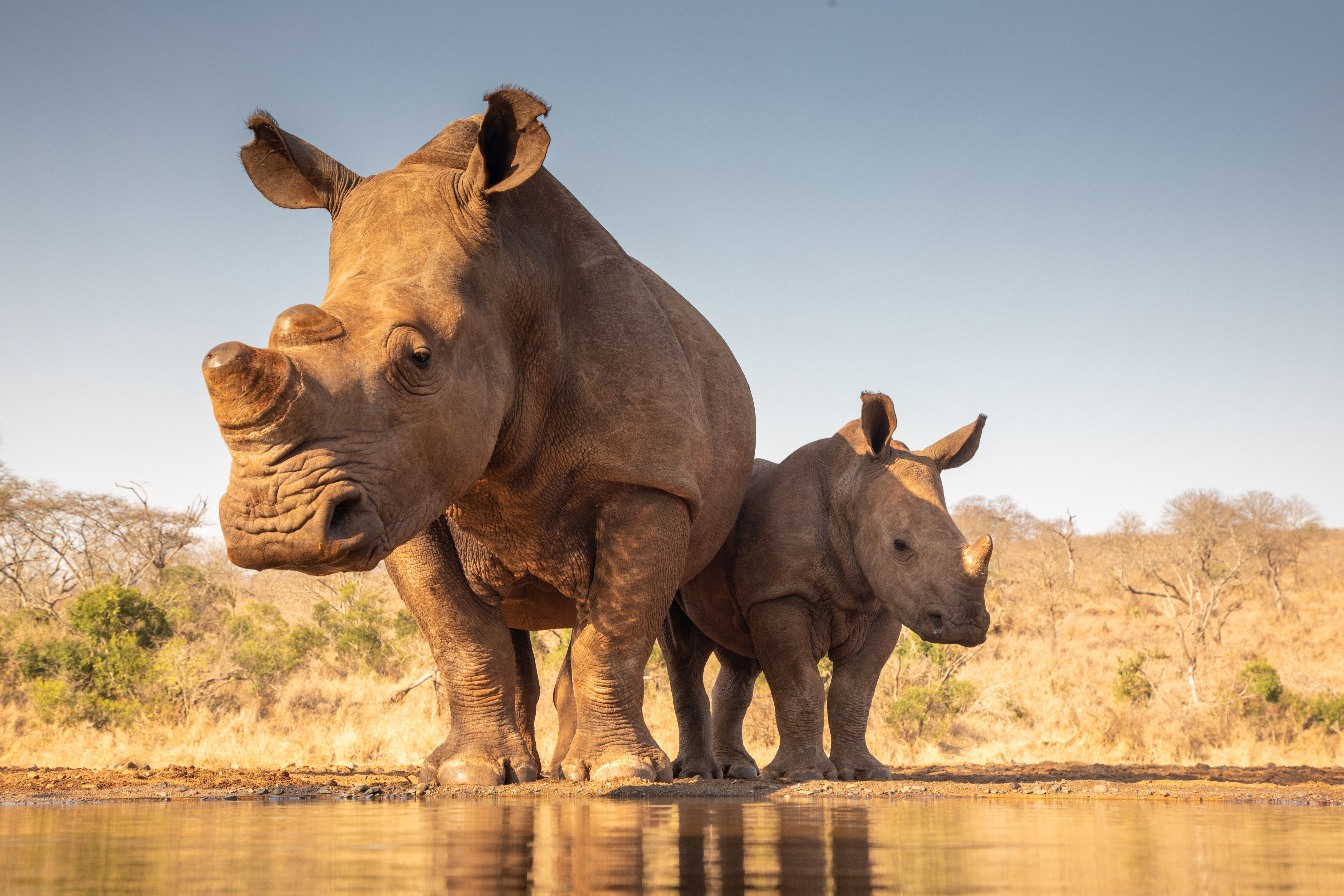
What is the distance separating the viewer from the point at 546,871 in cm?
249

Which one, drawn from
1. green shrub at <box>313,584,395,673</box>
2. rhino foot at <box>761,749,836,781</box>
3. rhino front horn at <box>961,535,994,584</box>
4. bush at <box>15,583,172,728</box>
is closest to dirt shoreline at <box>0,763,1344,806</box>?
rhino foot at <box>761,749,836,781</box>

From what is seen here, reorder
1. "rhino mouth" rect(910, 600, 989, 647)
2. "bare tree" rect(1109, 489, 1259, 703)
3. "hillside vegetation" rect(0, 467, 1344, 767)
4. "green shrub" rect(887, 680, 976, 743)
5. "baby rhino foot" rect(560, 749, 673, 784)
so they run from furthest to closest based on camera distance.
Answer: "bare tree" rect(1109, 489, 1259, 703) < "green shrub" rect(887, 680, 976, 743) < "hillside vegetation" rect(0, 467, 1344, 767) < "rhino mouth" rect(910, 600, 989, 647) < "baby rhino foot" rect(560, 749, 673, 784)

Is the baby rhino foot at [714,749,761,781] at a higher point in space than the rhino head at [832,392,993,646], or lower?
lower

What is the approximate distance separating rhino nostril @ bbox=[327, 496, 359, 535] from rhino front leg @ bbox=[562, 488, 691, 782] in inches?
66.0

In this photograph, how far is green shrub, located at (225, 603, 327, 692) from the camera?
637 inches

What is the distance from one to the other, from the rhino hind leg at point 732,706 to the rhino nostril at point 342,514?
4705mm

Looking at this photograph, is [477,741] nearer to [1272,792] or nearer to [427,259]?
[427,259]

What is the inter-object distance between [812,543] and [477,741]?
97.1 inches

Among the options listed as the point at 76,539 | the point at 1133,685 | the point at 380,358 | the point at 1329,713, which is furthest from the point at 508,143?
the point at 76,539

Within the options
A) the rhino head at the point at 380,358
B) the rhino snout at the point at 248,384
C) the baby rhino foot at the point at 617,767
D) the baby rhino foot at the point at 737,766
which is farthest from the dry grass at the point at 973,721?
the rhino snout at the point at 248,384

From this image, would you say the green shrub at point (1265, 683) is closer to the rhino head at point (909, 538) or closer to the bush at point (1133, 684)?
the bush at point (1133, 684)

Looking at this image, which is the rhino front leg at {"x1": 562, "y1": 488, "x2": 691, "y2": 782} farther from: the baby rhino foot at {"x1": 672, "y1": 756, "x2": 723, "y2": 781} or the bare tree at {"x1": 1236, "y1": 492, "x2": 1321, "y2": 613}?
the bare tree at {"x1": 1236, "y1": 492, "x2": 1321, "y2": 613}

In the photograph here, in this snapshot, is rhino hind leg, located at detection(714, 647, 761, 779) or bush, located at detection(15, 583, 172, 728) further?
bush, located at detection(15, 583, 172, 728)

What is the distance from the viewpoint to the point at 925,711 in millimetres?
13180
